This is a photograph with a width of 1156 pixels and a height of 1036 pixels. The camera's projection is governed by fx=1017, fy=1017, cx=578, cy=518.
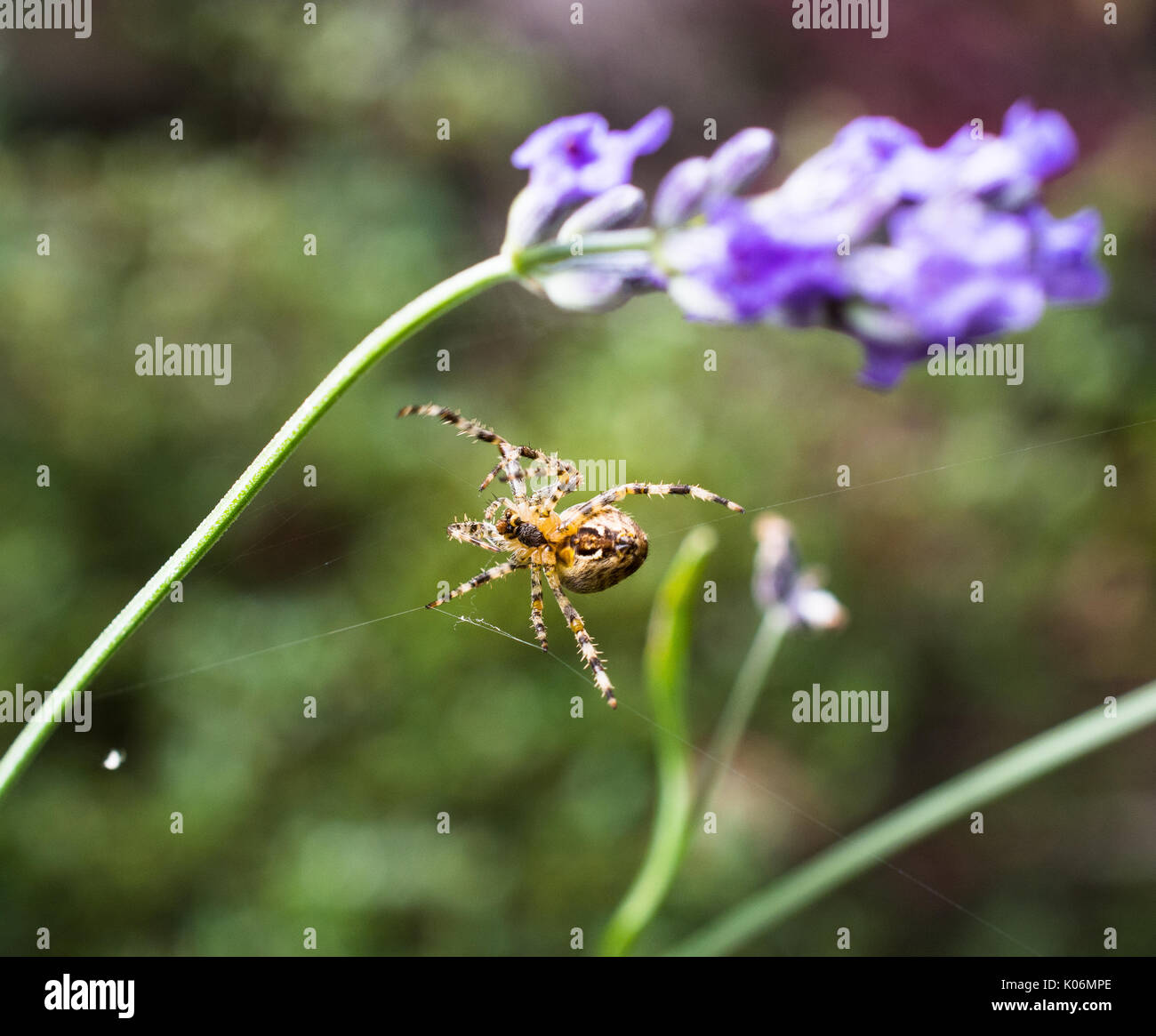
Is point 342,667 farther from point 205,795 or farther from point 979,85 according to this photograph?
point 979,85

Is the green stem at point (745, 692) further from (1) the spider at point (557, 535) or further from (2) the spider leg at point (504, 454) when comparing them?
(2) the spider leg at point (504, 454)

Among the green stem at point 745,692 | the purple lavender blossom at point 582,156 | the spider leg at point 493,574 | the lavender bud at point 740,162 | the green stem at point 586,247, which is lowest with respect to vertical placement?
the green stem at point 745,692

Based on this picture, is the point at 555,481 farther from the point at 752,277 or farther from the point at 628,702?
the point at 752,277

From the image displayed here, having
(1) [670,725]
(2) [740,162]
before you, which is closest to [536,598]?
(1) [670,725]

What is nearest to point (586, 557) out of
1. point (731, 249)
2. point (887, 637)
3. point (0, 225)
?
point (731, 249)

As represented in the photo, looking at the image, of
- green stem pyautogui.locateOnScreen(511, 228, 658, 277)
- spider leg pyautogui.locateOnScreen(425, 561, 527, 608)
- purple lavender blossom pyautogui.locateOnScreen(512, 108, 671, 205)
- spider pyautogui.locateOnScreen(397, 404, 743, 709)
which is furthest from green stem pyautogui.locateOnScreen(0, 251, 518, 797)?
spider leg pyautogui.locateOnScreen(425, 561, 527, 608)

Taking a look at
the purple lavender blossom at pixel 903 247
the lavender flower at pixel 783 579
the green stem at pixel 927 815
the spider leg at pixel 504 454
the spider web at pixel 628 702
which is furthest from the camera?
the spider web at pixel 628 702

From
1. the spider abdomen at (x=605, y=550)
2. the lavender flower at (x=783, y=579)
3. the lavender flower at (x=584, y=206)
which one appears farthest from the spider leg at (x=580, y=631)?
the lavender flower at (x=584, y=206)

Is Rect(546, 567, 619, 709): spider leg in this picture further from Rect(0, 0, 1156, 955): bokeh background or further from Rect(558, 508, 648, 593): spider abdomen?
Rect(0, 0, 1156, 955): bokeh background
